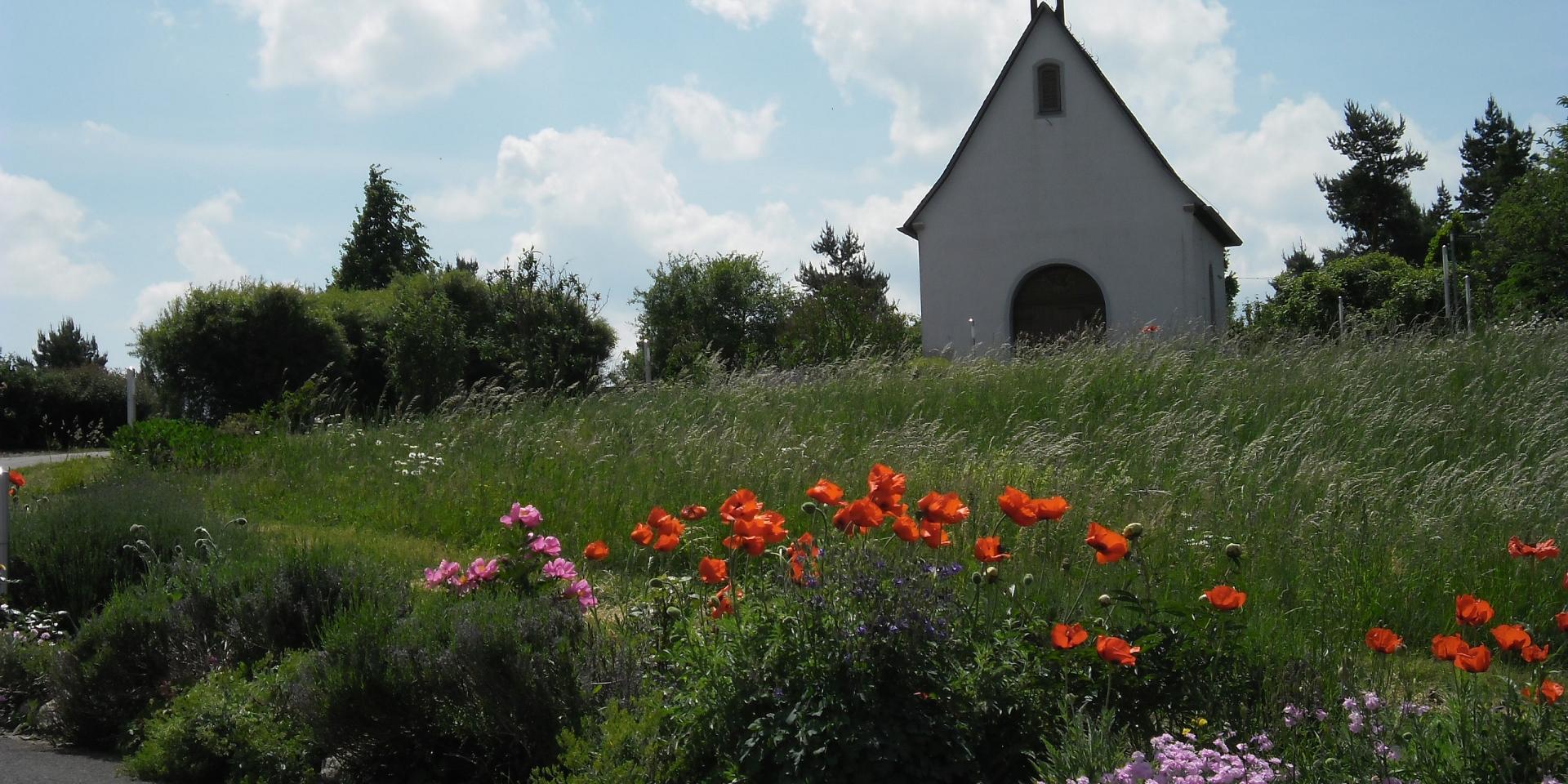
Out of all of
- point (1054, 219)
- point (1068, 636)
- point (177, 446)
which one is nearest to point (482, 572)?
point (1068, 636)

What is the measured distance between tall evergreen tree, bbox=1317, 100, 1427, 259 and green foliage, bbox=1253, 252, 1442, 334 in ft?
64.0

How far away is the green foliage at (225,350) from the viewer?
21.9 metres

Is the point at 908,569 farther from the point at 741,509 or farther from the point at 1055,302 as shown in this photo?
the point at 1055,302

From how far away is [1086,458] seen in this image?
948cm

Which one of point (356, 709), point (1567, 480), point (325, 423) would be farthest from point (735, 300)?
point (356, 709)

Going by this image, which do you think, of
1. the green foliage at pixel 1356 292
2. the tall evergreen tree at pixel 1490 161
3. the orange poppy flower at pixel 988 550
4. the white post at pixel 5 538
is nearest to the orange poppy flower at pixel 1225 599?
the orange poppy flower at pixel 988 550

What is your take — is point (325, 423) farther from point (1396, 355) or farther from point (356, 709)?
point (1396, 355)

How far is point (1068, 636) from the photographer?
141 inches

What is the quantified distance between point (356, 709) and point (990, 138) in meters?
20.1

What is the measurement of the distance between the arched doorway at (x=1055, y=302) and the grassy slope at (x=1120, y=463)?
8.61 meters

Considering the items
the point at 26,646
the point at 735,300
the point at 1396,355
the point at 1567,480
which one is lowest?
the point at 26,646

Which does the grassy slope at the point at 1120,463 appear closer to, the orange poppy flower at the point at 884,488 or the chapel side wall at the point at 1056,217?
the orange poppy flower at the point at 884,488

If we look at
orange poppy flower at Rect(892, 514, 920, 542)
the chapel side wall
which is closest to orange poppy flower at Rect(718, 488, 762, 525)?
orange poppy flower at Rect(892, 514, 920, 542)

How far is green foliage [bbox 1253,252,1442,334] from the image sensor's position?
29859 mm
